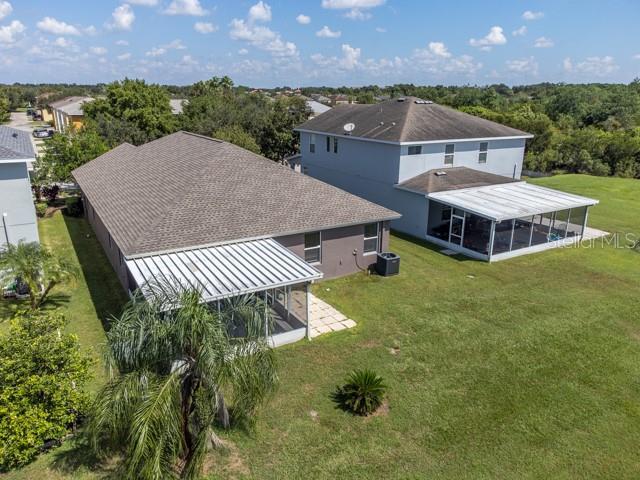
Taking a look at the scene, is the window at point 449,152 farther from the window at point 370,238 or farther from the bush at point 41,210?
the bush at point 41,210

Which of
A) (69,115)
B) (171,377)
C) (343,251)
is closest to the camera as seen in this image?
(171,377)

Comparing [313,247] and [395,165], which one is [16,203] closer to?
[313,247]

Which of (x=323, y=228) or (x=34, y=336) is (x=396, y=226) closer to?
(x=323, y=228)

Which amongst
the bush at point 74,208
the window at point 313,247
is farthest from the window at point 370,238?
the bush at point 74,208

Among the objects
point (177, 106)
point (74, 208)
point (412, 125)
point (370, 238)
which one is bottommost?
point (74, 208)

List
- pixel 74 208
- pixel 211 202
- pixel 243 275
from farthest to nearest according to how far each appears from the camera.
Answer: pixel 74 208 < pixel 211 202 < pixel 243 275

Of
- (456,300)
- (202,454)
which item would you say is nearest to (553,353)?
(456,300)

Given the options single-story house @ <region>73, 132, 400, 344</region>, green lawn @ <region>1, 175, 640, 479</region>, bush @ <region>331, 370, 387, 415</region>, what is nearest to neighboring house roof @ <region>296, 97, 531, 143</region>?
single-story house @ <region>73, 132, 400, 344</region>

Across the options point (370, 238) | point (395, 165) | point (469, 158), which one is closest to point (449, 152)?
point (469, 158)
